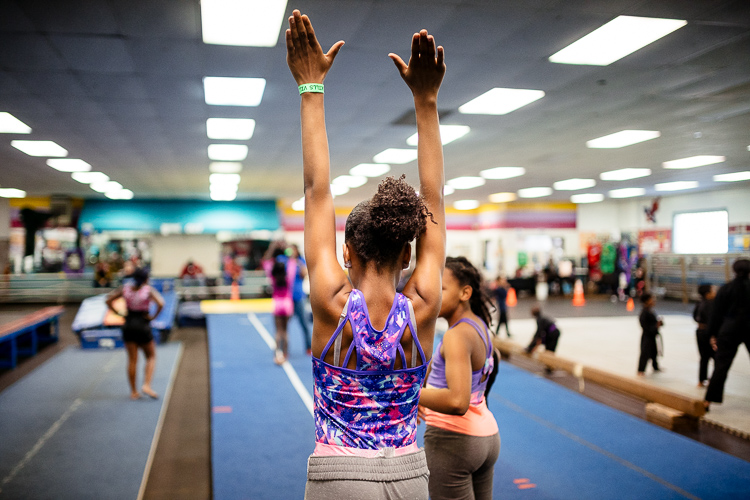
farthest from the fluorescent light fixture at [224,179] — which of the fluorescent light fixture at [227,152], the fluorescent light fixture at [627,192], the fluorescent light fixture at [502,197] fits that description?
the fluorescent light fixture at [627,192]

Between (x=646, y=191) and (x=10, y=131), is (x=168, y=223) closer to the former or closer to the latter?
(x=10, y=131)

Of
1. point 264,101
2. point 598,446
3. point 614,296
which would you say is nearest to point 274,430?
point 598,446

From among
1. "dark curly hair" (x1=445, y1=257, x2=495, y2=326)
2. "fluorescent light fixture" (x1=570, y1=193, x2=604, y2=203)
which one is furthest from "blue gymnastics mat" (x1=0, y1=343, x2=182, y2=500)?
"fluorescent light fixture" (x1=570, y1=193, x2=604, y2=203)

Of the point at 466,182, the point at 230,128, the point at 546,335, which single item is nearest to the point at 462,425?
the point at 230,128

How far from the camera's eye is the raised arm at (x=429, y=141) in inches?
58.3

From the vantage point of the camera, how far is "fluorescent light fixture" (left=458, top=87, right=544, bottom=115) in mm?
5875

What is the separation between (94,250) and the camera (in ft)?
62.6

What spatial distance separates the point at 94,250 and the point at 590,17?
1918cm

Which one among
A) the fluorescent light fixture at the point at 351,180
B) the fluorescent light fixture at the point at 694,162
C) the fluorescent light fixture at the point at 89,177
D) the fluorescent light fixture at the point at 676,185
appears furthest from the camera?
the fluorescent light fixture at the point at 676,185

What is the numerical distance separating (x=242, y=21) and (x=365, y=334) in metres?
3.51

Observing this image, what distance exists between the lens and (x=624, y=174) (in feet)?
39.6

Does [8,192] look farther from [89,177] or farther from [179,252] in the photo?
[179,252]

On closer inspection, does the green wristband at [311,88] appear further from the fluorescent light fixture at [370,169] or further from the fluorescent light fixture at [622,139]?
the fluorescent light fixture at [370,169]

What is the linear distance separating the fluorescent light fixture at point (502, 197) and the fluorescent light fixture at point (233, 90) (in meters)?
11.7
